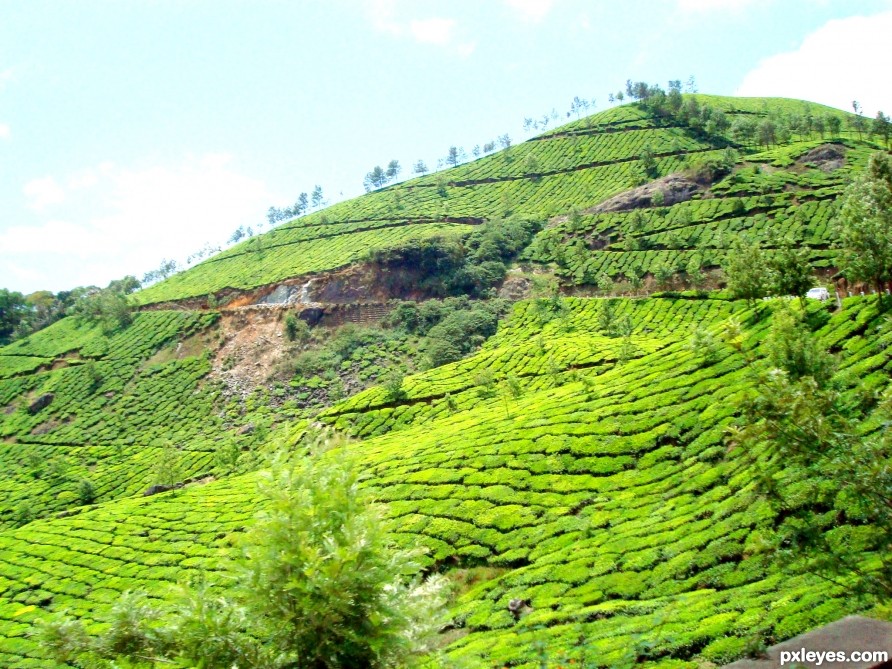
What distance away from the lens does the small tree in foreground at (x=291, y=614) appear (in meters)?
10.9

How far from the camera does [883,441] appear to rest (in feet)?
39.5

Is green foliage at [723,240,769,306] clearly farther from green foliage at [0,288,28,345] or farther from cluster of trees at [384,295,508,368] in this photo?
green foliage at [0,288,28,345]

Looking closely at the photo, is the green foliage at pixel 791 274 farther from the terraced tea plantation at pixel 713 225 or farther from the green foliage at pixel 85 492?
the green foliage at pixel 85 492

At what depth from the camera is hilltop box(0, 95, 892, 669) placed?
72.3ft

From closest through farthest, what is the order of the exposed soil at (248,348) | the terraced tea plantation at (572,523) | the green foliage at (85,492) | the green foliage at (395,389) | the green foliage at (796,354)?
1. the terraced tea plantation at (572,523)
2. the green foliage at (796,354)
3. the green foliage at (85,492)
4. the green foliage at (395,389)
5. the exposed soil at (248,348)

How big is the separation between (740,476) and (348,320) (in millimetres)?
77286

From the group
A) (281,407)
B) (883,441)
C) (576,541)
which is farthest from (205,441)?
(883,441)

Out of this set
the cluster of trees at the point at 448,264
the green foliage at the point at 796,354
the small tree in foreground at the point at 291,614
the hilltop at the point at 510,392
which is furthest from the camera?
the cluster of trees at the point at 448,264

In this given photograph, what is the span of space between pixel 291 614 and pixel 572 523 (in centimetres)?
1999

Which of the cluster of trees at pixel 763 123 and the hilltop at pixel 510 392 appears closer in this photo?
the hilltop at pixel 510 392

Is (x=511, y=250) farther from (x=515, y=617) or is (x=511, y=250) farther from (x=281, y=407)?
(x=515, y=617)

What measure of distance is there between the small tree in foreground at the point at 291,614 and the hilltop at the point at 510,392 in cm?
195

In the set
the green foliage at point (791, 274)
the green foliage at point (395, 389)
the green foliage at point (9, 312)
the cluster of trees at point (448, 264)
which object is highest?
the green foliage at point (9, 312)

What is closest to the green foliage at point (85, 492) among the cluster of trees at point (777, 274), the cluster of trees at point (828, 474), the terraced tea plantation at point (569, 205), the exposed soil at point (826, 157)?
the terraced tea plantation at point (569, 205)
